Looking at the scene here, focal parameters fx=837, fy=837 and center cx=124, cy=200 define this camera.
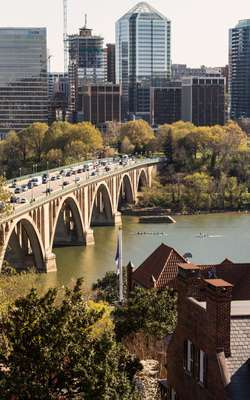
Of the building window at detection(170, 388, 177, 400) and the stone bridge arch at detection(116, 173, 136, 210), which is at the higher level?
the building window at detection(170, 388, 177, 400)

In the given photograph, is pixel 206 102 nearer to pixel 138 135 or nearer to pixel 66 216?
pixel 138 135

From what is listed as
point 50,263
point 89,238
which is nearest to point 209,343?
point 50,263

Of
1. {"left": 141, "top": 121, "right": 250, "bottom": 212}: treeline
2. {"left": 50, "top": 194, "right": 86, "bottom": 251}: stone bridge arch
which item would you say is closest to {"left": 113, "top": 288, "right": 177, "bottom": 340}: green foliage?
{"left": 50, "top": 194, "right": 86, "bottom": 251}: stone bridge arch

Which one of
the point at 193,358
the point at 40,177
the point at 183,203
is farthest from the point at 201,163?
the point at 193,358

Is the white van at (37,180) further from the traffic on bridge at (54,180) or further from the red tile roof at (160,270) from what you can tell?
the red tile roof at (160,270)

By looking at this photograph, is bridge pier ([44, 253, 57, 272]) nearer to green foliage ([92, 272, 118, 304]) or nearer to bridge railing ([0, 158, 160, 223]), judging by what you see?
bridge railing ([0, 158, 160, 223])

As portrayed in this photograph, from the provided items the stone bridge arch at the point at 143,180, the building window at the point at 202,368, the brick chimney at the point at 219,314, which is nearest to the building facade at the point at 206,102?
the stone bridge arch at the point at 143,180

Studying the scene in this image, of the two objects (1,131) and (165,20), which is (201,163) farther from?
(165,20)
